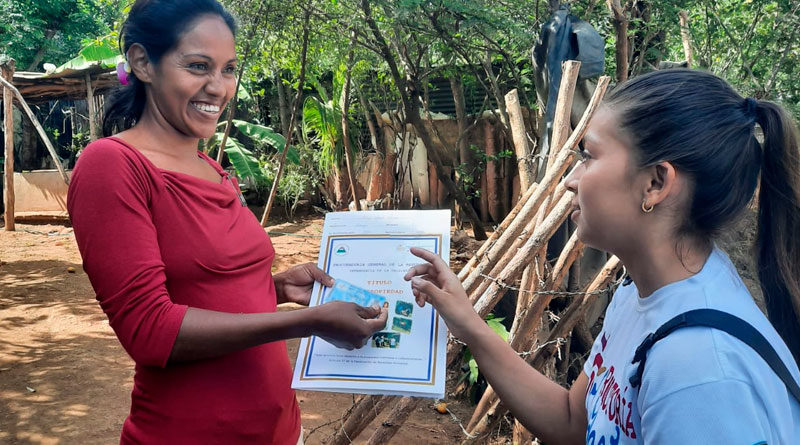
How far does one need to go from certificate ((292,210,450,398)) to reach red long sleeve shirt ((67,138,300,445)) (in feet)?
0.43

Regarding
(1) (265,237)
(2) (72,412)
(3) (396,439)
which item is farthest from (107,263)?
(2) (72,412)

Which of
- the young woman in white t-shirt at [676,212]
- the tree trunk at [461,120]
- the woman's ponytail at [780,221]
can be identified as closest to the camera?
the young woman in white t-shirt at [676,212]

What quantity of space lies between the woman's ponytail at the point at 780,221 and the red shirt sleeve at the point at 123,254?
4.13ft

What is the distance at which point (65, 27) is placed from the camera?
18719 millimetres

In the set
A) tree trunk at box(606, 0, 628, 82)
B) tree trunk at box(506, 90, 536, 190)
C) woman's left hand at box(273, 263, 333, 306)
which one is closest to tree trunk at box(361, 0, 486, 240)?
tree trunk at box(606, 0, 628, 82)

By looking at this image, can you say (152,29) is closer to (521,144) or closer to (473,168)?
(521,144)

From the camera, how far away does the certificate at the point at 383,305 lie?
1622 mm

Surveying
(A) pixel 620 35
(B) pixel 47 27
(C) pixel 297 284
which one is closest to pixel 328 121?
(A) pixel 620 35

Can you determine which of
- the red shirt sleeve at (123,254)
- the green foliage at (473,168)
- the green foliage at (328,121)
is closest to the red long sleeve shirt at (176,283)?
the red shirt sleeve at (123,254)

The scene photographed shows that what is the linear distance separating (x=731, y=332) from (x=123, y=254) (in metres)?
1.17

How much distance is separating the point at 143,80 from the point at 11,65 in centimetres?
1080

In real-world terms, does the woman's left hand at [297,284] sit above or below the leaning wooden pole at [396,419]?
above

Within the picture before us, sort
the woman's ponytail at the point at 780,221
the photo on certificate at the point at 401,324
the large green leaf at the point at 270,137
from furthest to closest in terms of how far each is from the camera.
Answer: the large green leaf at the point at 270,137 < the photo on certificate at the point at 401,324 < the woman's ponytail at the point at 780,221

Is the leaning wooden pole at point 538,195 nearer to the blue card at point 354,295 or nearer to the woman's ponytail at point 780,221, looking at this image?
the blue card at point 354,295
